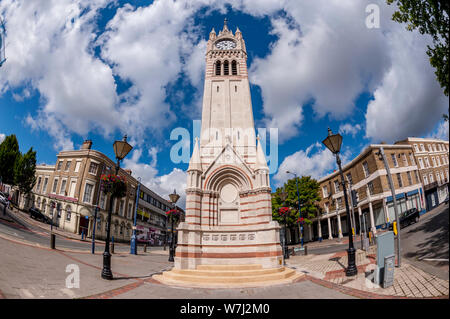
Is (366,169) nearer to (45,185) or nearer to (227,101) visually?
(227,101)

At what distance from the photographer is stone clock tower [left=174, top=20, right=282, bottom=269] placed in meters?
13.3

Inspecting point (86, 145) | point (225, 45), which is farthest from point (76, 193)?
point (225, 45)

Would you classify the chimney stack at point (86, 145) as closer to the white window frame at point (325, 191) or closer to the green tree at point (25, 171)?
the green tree at point (25, 171)

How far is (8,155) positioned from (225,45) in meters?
26.5

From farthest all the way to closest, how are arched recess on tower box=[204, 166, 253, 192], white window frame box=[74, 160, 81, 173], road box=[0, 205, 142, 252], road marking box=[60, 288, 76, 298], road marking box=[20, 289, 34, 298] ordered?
white window frame box=[74, 160, 81, 173] → arched recess on tower box=[204, 166, 253, 192] → road box=[0, 205, 142, 252] → road marking box=[60, 288, 76, 298] → road marking box=[20, 289, 34, 298]

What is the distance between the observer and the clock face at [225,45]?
69.6 ft

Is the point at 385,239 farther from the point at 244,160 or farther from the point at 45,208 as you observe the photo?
the point at 45,208

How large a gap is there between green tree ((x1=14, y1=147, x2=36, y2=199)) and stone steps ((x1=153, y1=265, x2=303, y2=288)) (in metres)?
27.6

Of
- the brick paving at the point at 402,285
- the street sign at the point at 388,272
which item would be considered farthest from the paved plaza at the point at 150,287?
the street sign at the point at 388,272

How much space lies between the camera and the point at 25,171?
1108 inches

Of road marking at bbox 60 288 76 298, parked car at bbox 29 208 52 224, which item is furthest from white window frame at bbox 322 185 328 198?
parked car at bbox 29 208 52 224

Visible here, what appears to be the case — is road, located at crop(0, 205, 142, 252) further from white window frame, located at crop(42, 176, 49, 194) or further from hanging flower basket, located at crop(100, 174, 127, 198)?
white window frame, located at crop(42, 176, 49, 194)

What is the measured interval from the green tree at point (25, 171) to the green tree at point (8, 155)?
4.25 ft
